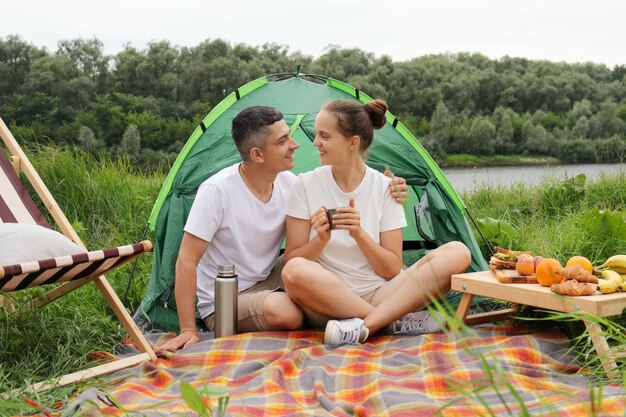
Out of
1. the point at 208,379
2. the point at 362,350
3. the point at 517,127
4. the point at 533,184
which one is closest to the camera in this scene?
the point at 208,379

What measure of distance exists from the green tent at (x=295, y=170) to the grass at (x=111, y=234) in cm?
30

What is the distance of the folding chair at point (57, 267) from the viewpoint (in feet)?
8.46

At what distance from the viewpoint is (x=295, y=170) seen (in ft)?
13.6

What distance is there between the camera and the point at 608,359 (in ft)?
7.30

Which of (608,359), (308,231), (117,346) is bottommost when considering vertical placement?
(117,346)

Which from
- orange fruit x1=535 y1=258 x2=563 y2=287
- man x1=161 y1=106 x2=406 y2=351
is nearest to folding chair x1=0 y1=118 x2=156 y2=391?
man x1=161 y1=106 x2=406 y2=351

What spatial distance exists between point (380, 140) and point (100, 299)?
168 centimetres

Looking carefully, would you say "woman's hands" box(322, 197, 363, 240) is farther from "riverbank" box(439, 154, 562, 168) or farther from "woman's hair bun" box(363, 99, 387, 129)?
"riverbank" box(439, 154, 562, 168)

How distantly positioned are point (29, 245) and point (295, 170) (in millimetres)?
1690

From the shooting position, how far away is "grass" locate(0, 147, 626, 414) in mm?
2924

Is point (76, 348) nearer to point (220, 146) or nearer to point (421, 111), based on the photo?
point (220, 146)

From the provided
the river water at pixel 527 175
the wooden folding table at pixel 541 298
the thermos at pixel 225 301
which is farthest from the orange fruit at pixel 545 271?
the river water at pixel 527 175

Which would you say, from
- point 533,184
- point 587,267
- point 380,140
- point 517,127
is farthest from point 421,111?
point 587,267

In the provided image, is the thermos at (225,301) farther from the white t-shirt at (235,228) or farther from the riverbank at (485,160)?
the riverbank at (485,160)
